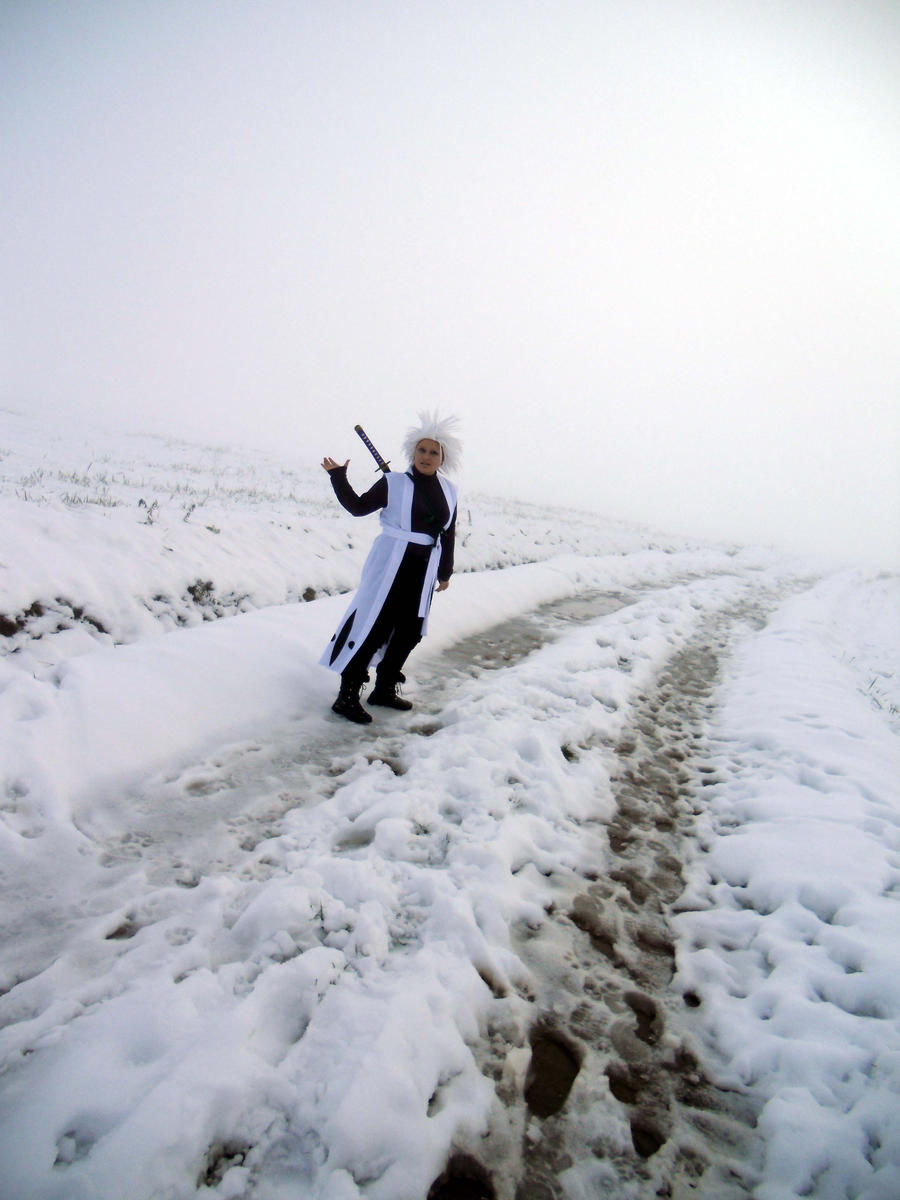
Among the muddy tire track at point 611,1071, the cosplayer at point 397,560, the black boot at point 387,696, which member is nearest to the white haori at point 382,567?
the cosplayer at point 397,560

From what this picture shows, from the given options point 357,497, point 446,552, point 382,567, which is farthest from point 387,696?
point 357,497

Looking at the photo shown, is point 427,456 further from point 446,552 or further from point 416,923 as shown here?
point 416,923

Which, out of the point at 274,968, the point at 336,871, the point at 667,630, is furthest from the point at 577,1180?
the point at 667,630

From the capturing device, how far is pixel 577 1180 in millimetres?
1741

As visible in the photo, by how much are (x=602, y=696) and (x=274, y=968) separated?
4103mm

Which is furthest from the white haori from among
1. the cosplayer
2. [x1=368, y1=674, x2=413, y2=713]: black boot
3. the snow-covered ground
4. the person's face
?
the snow-covered ground

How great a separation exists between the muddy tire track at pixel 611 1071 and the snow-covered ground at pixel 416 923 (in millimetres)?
11

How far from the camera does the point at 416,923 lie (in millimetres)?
2527

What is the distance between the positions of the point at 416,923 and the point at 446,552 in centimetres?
330

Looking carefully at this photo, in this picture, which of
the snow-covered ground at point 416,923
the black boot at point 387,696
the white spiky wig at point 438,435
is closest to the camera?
the snow-covered ground at point 416,923

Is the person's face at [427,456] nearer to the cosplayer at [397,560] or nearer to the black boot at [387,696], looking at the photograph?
the cosplayer at [397,560]

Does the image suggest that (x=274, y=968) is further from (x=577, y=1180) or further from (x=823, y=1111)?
(x=823, y=1111)

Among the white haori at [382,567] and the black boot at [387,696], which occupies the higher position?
the white haori at [382,567]

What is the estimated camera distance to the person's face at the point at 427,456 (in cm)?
475
